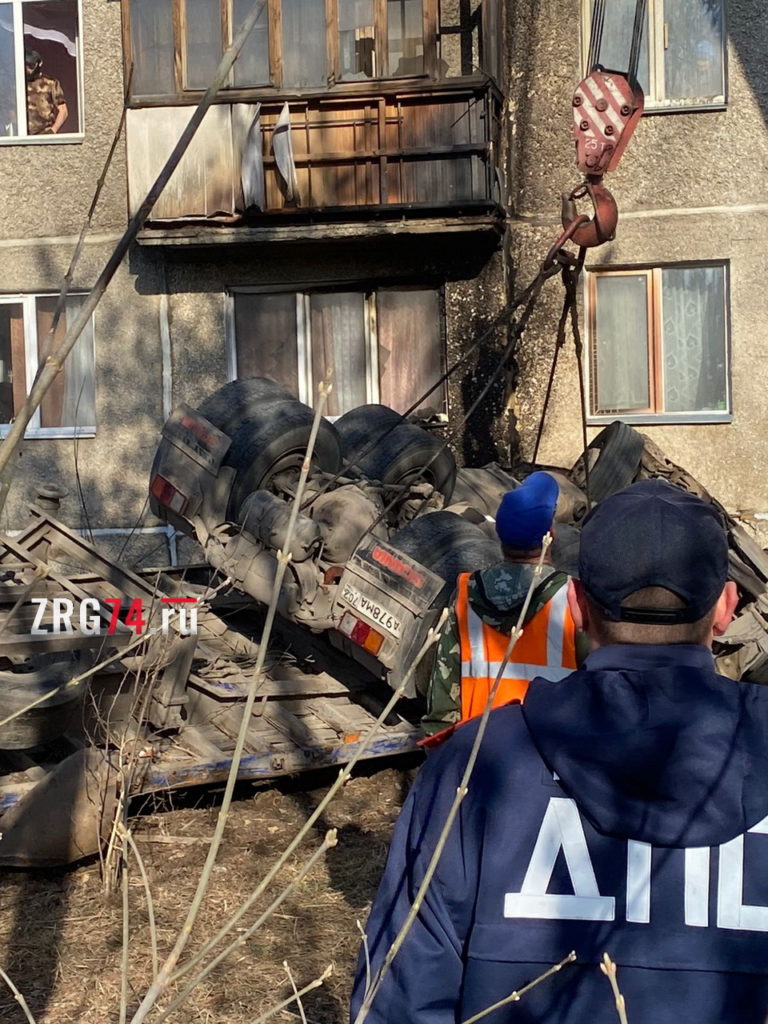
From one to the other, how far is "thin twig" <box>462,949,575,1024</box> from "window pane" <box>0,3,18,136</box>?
41.2 ft

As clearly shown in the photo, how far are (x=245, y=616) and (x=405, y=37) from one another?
262 inches

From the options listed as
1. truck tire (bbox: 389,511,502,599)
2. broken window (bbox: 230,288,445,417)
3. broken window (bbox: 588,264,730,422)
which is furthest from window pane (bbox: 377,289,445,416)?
truck tire (bbox: 389,511,502,599)

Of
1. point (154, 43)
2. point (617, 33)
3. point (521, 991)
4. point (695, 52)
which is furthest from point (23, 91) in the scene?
point (521, 991)

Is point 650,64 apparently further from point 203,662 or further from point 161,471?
point 203,662

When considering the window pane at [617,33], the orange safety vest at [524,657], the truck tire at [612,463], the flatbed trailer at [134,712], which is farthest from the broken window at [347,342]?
the orange safety vest at [524,657]

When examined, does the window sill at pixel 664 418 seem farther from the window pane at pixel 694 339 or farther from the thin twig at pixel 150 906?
the thin twig at pixel 150 906

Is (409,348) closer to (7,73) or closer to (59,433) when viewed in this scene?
(59,433)

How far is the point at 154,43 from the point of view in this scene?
1177 cm

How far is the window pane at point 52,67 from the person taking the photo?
12.8 metres

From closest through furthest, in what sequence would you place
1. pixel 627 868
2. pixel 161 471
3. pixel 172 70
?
pixel 627 868 < pixel 161 471 < pixel 172 70

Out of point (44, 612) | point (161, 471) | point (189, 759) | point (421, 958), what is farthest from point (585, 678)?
point (161, 471)

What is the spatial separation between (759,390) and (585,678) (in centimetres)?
1088

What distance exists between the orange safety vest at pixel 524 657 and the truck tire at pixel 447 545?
6.52 ft

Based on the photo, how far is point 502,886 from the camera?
5.09 feet
